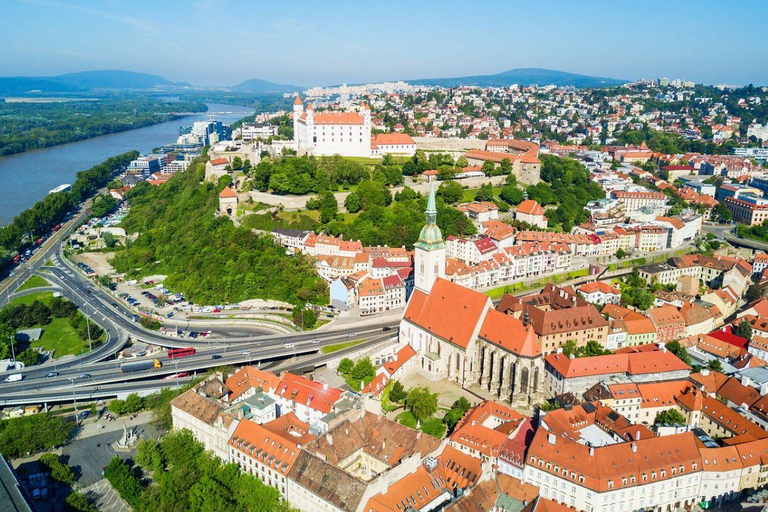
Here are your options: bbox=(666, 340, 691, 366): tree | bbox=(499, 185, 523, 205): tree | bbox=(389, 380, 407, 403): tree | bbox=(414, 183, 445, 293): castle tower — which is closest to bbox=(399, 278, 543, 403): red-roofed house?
bbox=(414, 183, 445, 293): castle tower

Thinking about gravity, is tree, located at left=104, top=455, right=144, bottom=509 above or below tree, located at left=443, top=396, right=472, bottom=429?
below

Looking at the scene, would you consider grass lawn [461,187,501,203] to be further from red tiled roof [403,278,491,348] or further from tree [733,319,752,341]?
tree [733,319,752,341]

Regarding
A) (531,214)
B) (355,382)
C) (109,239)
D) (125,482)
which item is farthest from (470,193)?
(125,482)

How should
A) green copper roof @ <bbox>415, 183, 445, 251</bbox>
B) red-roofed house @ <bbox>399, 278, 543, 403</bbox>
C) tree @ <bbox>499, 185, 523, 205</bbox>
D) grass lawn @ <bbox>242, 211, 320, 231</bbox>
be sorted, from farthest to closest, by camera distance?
tree @ <bbox>499, 185, 523, 205</bbox>
grass lawn @ <bbox>242, 211, 320, 231</bbox>
green copper roof @ <bbox>415, 183, 445, 251</bbox>
red-roofed house @ <bbox>399, 278, 543, 403</bbox>

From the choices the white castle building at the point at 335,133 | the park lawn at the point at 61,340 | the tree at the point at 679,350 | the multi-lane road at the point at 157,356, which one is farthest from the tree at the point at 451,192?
the park lawn at the point at 61,340

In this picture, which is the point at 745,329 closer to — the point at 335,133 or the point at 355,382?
the point at 355,382

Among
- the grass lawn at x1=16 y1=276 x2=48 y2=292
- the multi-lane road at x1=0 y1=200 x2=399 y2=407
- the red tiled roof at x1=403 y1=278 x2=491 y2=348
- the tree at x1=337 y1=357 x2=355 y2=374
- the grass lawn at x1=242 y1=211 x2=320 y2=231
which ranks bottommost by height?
the grass lawn at x1=16 y1=276 x2=48 y2=292

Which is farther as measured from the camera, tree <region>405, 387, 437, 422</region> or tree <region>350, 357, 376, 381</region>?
tree <region>350, 357, 376, 381</region>
